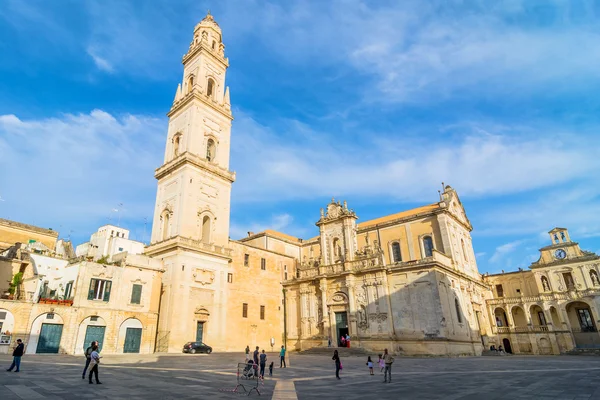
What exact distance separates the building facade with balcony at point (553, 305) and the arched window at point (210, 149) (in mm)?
38260

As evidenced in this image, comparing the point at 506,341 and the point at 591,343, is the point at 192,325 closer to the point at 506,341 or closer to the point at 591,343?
the point at 506,341

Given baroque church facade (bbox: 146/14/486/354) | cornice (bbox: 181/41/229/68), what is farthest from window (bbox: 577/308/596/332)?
cornice (bbox: 181/41/229/68)

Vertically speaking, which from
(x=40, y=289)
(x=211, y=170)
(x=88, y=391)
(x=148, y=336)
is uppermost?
(x=211, y=170)

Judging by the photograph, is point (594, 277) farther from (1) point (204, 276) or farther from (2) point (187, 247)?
(2) point (187, 247)

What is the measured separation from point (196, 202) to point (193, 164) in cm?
379

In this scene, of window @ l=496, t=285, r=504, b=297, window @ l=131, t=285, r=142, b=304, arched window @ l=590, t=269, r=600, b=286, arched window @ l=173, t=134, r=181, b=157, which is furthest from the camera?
window @ l=496, t=285, r=504, b=297

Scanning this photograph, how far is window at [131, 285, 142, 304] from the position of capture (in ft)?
90.1

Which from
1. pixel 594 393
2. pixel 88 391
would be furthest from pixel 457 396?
pixel 88 391

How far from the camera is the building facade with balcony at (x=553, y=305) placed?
4084 cm

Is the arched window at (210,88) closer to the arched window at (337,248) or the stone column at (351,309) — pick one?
the arched window at (337,248)

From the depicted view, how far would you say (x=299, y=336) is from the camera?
124ft

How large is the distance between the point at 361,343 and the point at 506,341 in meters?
23.2

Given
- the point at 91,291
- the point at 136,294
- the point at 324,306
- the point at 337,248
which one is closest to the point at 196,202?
the point at 136,294

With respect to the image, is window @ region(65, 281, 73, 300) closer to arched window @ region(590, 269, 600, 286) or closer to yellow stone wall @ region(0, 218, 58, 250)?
yellow stone wall @ region(0, 218, 58, 250)
